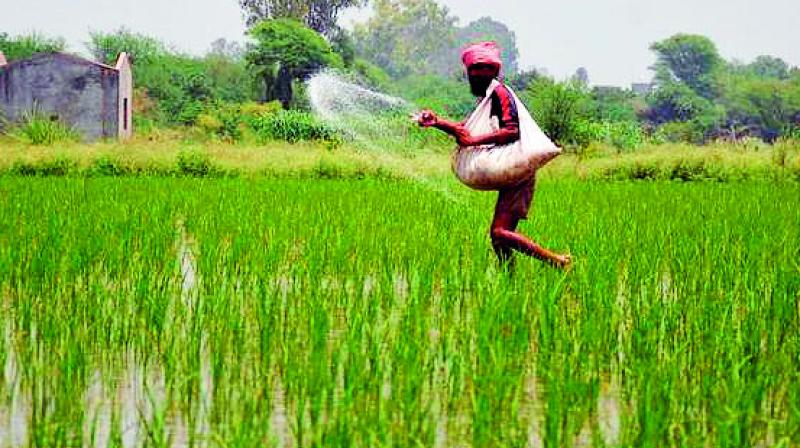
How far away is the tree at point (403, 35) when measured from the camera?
64.9 meters

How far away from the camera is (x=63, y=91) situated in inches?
1059

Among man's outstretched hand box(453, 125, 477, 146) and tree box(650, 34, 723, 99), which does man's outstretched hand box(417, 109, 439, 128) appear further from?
tree box(650, 34, 723, 99)

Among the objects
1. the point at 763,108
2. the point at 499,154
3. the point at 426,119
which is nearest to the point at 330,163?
the point at 499,154

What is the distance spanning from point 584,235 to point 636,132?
79.6 ft

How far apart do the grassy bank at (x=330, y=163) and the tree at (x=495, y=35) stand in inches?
2889

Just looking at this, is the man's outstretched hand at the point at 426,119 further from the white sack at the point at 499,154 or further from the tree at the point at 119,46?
the tree at the point at 119,46

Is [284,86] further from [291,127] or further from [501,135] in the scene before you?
[501,135]

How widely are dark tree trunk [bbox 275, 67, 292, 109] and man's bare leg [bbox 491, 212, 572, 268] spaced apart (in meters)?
30.1

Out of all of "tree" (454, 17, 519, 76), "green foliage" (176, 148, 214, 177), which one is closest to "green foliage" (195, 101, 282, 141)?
"green foliage" (176, 148, 214, 177)

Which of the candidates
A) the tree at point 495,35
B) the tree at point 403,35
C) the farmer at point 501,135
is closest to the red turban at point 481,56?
the farmer at point 501,135

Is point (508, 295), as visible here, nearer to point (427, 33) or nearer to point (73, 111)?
point (73, 111)

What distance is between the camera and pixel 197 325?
12.0 ft

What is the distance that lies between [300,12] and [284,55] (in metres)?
8.59

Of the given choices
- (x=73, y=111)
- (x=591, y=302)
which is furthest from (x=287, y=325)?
(x=73, y=111)
